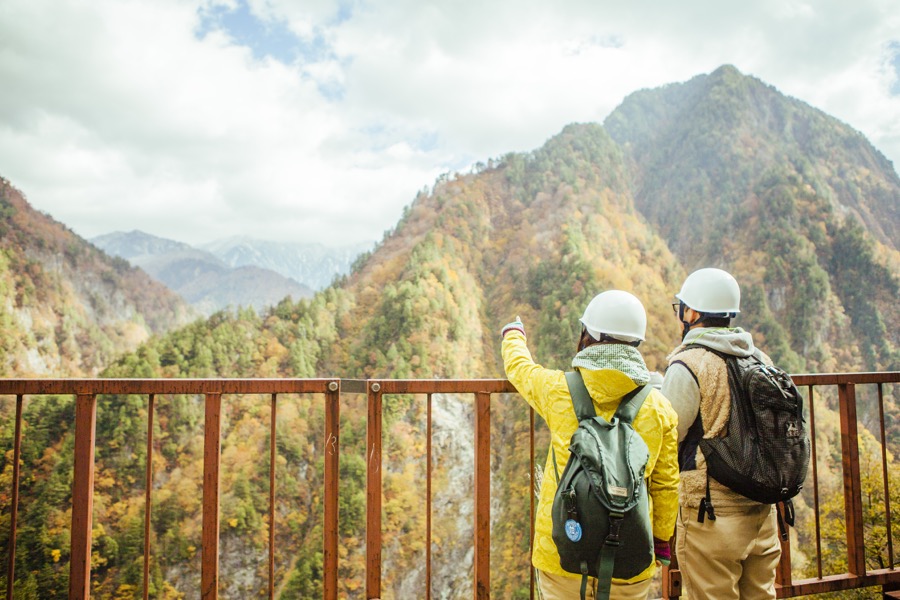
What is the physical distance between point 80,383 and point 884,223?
130 meters

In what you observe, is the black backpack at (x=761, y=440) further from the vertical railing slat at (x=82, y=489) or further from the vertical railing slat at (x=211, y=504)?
the vertical railing slat at (x=82, y=489)

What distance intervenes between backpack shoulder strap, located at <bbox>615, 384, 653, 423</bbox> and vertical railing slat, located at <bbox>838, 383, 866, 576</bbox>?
206 cm

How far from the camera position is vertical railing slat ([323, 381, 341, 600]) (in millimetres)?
2396

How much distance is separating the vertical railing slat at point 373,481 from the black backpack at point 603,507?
90 centimetres

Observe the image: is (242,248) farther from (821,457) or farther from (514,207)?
(821,457)

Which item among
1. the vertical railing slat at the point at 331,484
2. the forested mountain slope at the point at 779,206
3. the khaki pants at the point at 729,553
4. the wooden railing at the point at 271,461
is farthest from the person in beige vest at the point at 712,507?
the forested mountain slope at the point at 779,206

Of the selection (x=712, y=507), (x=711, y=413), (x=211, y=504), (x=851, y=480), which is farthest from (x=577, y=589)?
(x=851, y=480)

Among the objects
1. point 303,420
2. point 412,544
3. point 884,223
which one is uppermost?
point 884,223

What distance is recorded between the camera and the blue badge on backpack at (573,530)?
1718 mm

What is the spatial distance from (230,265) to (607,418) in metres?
150

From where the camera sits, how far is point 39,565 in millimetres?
33156

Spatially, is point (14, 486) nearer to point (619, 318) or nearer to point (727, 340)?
point (619, 318)

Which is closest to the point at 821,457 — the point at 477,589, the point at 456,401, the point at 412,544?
the point at 456,401

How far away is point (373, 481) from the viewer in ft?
7.93
